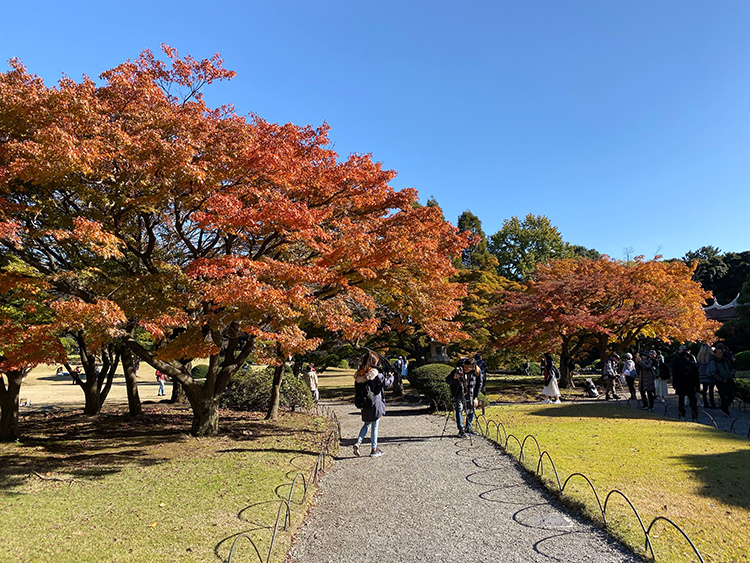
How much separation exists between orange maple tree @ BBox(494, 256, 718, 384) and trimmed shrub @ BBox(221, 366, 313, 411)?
9.15 meters

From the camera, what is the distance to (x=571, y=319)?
1719cm

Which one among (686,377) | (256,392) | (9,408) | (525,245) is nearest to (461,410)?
(686,377)

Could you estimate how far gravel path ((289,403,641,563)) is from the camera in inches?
173

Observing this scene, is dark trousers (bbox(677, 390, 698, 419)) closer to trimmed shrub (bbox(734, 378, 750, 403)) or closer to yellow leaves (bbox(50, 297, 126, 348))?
trimmed shrub (bbox(734, 378, 750, 403))

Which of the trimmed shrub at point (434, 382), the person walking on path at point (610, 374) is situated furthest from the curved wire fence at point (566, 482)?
the person walking on path at point (610, 374)

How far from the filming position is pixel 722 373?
37.7ft

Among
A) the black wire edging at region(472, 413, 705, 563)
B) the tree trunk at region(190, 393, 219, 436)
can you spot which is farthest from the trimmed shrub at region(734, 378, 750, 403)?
the tree trunk at region(190, 393, 219, 436)

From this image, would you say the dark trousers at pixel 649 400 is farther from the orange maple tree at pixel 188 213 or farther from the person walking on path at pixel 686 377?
the orange maple tree at pixel 188 213

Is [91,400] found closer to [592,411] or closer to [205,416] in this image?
[205,416]

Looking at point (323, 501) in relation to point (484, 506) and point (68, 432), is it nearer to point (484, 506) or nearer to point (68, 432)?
point (484, 506)

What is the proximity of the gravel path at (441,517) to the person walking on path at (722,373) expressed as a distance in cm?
737

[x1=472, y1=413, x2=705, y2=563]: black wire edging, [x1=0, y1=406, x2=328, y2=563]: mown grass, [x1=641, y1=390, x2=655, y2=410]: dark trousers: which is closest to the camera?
[x1=472, y1=413, x2=705, y2=563]: black wire edging

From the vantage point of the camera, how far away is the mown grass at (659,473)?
443 centimetres

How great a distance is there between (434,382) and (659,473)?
8041mm
